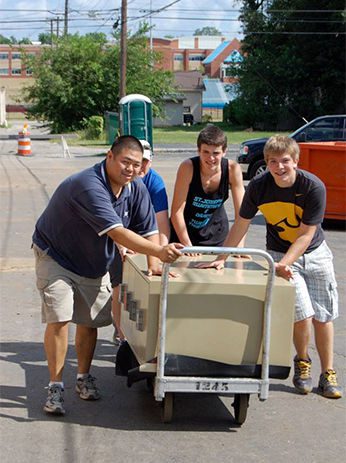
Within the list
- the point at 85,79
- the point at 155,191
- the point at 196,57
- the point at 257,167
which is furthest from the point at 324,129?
the point at 196,57

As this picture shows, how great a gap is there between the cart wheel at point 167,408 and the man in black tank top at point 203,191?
126 cm

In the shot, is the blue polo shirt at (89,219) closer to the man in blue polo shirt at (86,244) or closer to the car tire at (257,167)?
the man in blue polo shirt at (86,244)

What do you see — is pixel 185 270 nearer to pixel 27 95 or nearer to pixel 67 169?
pixel 67 169

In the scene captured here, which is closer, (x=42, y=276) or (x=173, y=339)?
(x=173, y=339)

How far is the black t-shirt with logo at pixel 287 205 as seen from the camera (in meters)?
5.47

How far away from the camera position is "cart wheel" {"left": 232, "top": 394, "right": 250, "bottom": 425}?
500 centimetres

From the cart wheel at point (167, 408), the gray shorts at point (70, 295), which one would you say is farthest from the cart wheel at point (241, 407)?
the gray shorts at point (70, 295)

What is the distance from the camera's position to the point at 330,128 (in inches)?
751

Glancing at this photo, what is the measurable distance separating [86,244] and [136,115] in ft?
90.0

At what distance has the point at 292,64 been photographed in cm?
5403

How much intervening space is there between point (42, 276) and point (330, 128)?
14.7 metres

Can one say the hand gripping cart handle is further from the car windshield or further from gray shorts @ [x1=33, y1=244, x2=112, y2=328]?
the car windshield

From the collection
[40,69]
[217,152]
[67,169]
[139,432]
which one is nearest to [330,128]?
[67,169]

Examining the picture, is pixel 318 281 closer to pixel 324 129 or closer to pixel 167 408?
pixel 167 408
